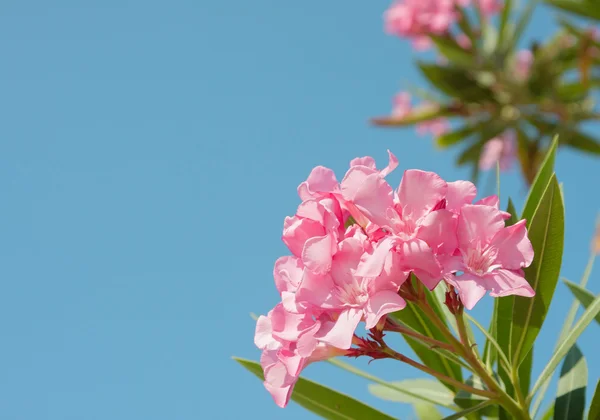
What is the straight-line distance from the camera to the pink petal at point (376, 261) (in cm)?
85

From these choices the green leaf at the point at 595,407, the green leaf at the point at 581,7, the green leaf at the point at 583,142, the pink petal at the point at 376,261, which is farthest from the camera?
the green leaf at the point at 583,142

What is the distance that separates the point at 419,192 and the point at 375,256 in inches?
4.8

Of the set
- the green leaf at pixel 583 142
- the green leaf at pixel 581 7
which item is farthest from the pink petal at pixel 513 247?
the green leaf at pixel 583 142

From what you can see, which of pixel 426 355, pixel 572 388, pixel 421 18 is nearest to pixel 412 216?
pixel 426 355

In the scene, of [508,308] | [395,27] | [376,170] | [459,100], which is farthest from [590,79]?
[376,170]

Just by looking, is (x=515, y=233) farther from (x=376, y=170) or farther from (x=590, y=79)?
(x=590, y=79)

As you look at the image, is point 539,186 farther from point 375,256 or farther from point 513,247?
point 375,256

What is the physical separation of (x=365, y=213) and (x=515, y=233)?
204mm

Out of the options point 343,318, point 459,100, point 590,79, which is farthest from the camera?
point 459,100

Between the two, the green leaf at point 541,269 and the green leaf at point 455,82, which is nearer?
the green leaf at point 541,269

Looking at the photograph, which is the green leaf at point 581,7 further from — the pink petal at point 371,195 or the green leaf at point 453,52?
the pink petal at point 371,195

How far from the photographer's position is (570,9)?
9.68 ft

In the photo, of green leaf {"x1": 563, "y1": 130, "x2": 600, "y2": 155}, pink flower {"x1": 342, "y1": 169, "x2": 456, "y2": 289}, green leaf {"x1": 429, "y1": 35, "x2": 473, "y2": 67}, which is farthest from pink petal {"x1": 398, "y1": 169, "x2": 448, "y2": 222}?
green leaf {"x1": 563, "y1": 130, "x2": 600, "y2": 155}

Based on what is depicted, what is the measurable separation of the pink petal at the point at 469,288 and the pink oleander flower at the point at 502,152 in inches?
158
